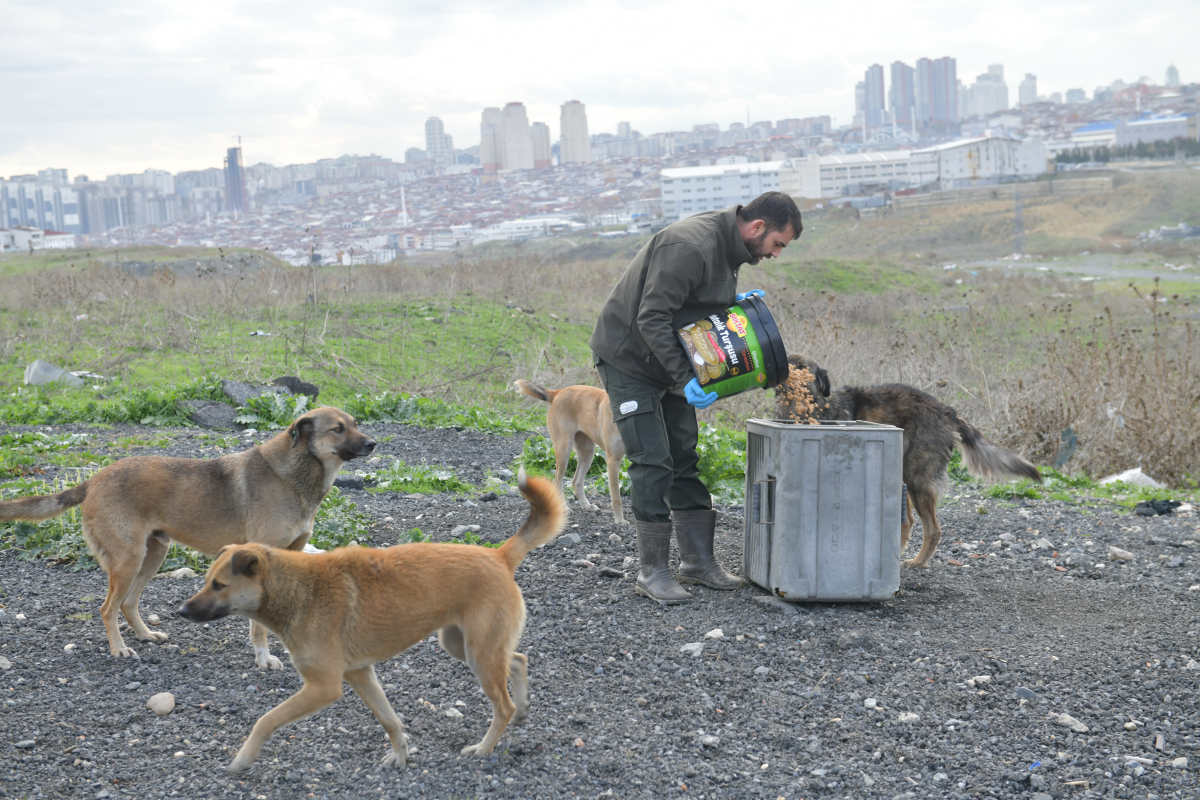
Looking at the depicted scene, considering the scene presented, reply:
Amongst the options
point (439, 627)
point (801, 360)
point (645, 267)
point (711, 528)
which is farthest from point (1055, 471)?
point (439, 627)

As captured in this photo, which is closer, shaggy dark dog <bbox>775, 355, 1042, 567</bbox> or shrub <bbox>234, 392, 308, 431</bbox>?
shaggy dark dog <bbox>775, 355, 1042, 567</bbox>

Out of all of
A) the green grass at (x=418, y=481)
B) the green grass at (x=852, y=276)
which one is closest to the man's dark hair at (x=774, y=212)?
the green grass at (x=418, y=481)

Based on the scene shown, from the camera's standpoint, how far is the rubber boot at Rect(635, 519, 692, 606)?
5457 millimetres

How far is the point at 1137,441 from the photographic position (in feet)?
33.2

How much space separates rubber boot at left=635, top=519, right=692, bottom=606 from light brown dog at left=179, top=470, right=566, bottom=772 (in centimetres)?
187

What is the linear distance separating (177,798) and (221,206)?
415ft

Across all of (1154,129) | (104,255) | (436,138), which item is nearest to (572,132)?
(436,138)

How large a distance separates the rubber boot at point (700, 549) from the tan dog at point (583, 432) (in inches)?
65.1

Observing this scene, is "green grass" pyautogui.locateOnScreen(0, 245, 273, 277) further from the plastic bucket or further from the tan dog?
the plastic bucket

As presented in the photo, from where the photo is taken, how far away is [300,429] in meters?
4.97

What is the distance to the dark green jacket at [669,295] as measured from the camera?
5098 mm

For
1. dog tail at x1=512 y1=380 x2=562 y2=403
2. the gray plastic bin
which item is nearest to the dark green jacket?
the gray plastic bin

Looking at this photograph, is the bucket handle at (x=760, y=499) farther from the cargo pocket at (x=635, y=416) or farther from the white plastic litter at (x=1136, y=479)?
the white plastic litter at (x=1136, y=479)

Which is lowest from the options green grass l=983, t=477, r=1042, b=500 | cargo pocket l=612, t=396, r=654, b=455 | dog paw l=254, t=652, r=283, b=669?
green grass l=983, t=477, r=1042, b=500
